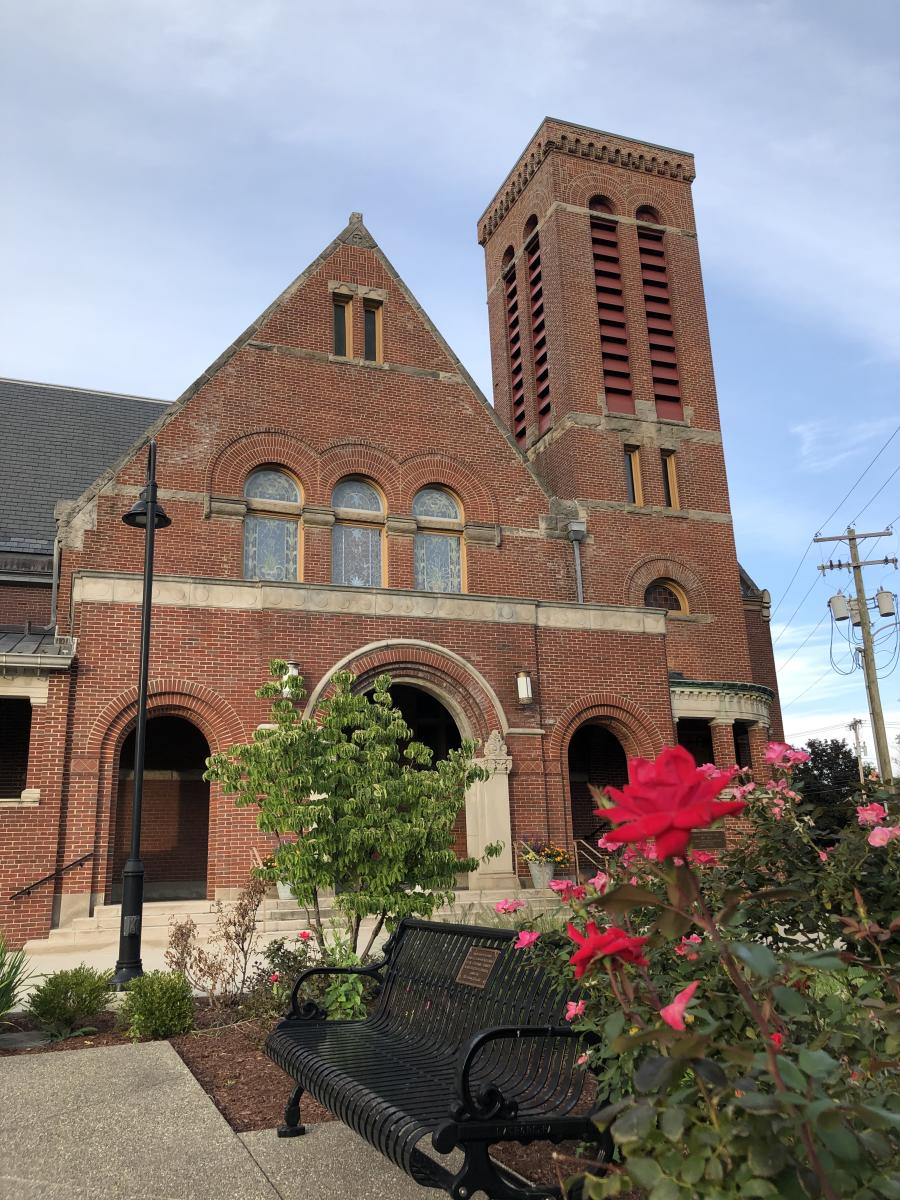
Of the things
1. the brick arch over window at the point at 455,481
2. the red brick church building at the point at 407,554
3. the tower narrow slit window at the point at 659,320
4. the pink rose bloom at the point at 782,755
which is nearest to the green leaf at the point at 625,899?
the pink rose bloom at the point at 782,755

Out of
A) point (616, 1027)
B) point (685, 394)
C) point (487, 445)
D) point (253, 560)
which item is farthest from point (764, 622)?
point (616, 1027)

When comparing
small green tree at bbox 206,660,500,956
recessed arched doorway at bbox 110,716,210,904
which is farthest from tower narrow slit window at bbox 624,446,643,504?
small green tree at bbox 206,660,500,956

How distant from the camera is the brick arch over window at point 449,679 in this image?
15828 mm

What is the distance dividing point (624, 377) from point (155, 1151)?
2120cm

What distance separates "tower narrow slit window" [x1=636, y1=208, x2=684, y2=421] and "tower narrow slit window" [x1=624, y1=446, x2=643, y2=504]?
1452mm

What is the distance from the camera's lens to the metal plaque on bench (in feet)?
15.2

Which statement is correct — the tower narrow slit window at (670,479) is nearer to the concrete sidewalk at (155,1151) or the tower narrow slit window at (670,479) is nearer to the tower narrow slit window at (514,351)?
the tower narrow slit window at (514,351)

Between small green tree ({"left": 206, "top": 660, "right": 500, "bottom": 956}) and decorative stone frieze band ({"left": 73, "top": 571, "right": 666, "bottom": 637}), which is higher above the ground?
decorative stone frieze band ({"left": 73, "top": 571, "right": 666, "bottom": 637})

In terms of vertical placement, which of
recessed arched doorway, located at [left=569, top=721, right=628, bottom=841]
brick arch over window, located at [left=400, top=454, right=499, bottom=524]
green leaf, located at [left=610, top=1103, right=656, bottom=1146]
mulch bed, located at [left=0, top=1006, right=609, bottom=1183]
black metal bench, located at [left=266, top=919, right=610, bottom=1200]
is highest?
brick arch over window, located at [left=400, top=454, right=499, bottom=524]

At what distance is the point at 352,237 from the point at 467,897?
537 inches

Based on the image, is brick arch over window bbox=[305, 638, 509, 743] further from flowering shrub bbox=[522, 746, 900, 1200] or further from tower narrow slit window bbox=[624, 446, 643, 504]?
flowering shrub bbox=[522, 746, 900, 1200]

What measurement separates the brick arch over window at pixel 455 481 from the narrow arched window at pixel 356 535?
2.62 ft

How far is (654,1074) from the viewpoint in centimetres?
165

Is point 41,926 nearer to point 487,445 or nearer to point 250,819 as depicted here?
point 250,819
